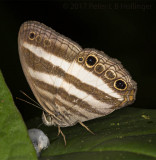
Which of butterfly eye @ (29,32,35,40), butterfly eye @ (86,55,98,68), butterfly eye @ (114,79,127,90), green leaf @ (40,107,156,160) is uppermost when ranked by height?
butterfly eye @ (29,32,35,40)

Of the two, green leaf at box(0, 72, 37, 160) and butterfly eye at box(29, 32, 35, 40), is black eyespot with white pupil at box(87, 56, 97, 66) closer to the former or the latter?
butterfly eye at box(29, 32, 35, 40)

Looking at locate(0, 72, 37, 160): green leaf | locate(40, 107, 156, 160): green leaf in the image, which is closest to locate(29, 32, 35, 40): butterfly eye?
locate(0, 72, 37, 160): green leaf

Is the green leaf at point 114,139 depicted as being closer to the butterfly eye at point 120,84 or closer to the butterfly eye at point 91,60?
the butterfly eye at point 120,84

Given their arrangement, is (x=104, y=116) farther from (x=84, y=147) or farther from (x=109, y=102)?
(x=84, y=147)

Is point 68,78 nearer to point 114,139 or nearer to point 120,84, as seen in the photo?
point 120,84

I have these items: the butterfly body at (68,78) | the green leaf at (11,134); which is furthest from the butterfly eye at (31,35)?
the green leaf at (11,134)

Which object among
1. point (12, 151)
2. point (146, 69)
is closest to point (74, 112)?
point (12, 151)

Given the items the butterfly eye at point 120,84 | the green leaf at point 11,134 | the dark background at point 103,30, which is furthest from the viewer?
the dark background at point 103,30
